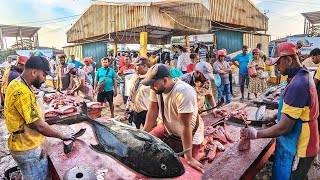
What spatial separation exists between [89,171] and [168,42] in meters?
18.2

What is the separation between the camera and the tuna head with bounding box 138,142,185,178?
2234mm

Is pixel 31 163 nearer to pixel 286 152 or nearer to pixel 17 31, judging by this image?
pixel 286 152

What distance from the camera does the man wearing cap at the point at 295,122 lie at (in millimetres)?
2473

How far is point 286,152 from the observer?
278cm

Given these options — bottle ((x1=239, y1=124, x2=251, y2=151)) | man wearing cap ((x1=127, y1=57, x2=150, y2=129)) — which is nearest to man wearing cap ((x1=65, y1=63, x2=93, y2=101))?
man wearing cap ((x1=127, y1=57, x2=150, y2=129))

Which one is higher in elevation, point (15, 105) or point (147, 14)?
point (147, 14)

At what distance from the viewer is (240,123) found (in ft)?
14.4

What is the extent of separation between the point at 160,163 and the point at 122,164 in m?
0.45

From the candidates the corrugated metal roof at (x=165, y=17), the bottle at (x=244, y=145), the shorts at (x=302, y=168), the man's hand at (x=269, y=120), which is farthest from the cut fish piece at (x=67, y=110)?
the corrugated metal roof at (x=165, y=17)

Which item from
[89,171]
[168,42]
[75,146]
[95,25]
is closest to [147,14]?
[95,25]

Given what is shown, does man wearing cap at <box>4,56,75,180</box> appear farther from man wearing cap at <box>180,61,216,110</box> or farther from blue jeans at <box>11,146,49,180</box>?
man wearing cap at <box>180,61,216,110</box>

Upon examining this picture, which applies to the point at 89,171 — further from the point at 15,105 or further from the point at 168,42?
the point at 168,42

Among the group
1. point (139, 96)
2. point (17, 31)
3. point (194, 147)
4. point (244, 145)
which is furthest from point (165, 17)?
point (17, 31)

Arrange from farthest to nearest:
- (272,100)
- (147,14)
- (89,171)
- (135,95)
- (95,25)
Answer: (95,25) < (147,14) < (272,100) < (135,95) < (89,171)
